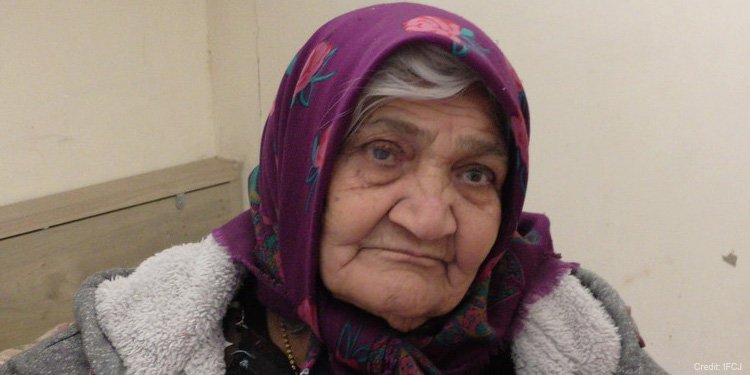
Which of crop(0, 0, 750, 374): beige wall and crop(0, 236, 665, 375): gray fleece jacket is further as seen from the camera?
crop(0, 0, 750, 374): beige wall

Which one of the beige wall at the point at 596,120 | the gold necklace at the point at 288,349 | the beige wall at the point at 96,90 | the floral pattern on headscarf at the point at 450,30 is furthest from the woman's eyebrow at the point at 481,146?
the beige wall at the point at 96,90

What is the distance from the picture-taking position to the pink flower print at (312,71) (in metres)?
0.82

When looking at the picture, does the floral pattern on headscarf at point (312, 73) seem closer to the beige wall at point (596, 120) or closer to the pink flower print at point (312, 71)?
the pink flower print at point (312, 71)

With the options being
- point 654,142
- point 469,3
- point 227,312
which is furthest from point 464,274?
point 469,3

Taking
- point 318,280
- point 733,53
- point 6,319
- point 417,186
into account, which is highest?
point 733,53

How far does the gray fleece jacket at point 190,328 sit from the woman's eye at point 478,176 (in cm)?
26

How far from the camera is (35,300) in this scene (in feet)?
5.16

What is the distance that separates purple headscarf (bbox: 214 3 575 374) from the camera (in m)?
0.78

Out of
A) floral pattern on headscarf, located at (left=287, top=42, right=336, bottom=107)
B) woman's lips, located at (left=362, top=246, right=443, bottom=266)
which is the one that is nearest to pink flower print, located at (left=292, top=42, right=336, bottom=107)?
floral pattern on headscarf, located at (left=287, top=42, right=336, bottom=107)

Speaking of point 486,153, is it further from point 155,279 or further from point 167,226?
point 167,226

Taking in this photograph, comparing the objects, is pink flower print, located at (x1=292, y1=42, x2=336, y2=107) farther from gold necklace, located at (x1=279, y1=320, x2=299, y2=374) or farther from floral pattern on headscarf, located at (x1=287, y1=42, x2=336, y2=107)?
gold necklace, located at (x1=279, y1=320, x2=299, y2=374)

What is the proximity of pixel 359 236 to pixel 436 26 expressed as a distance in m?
0.29

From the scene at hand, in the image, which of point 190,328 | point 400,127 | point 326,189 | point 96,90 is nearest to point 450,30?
point 400,127

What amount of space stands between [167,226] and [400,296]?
1282 millimetres
